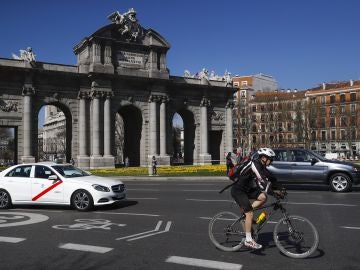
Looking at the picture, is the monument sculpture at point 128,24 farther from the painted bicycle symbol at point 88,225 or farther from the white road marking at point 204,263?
the white road marking at point 204,263

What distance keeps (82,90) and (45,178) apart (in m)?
29.9

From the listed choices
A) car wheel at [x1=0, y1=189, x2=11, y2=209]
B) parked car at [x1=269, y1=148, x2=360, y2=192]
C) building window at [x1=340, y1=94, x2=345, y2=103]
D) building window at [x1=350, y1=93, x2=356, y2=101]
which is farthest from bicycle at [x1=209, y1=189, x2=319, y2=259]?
building window at [x1=340, y1=94, x2=345, y2=103]

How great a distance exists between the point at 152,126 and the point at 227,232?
3848cm

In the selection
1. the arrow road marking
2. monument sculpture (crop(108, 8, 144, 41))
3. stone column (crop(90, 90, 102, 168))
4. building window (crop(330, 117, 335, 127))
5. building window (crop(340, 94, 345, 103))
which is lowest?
Answer: the arrow road marking

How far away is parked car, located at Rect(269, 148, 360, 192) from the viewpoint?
1892cm

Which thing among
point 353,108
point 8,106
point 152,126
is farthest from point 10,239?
point 353,108

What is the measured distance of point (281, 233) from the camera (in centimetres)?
763

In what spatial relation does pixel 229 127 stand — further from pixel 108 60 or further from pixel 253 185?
pixel 253 185

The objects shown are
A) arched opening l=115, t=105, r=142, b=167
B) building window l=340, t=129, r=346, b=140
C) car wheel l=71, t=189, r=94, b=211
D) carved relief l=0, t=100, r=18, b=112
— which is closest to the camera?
car wheel l=71, t=189, r=94, b=211

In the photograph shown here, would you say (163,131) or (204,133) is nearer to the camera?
(163,131)

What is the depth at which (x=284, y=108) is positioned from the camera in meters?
80.9

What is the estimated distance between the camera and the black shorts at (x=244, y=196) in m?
7.70

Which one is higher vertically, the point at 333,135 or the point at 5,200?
the point at 333,135

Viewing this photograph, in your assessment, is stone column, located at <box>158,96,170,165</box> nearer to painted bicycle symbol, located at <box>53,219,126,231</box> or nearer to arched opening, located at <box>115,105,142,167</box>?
arched opening, located at <box>115,105,142,167</box>
